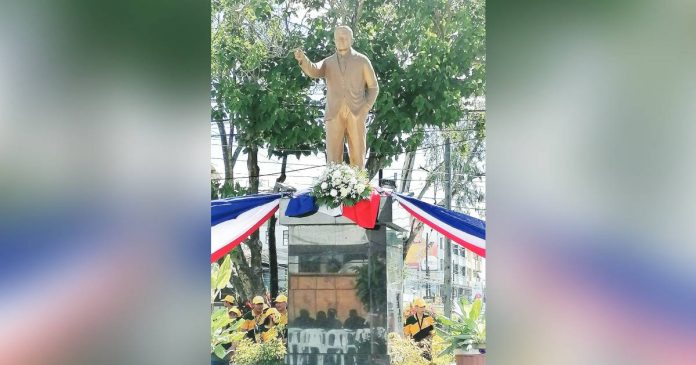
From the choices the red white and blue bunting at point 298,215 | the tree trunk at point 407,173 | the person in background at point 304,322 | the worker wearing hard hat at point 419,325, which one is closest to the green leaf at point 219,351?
the red white and blue bunting at point 298,215

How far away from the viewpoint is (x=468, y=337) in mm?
5965

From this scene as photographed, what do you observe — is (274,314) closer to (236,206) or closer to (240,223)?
(240,223)

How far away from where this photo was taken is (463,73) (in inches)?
420

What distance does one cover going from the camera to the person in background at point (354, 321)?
15.5ft

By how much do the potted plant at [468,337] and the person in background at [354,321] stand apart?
54.5 inches

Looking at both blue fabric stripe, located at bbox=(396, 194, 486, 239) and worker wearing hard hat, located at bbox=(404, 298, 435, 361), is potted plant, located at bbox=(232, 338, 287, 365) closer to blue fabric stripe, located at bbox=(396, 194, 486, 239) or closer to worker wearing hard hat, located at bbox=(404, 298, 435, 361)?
worker wearing hard hat, located at bbox=(404, 298, 435, 361)

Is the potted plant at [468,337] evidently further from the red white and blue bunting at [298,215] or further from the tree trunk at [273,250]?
the tree trunk at [273,250]

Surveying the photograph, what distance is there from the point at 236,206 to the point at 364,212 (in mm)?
1047
